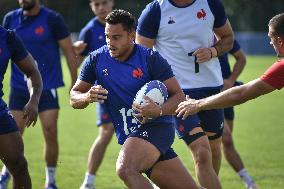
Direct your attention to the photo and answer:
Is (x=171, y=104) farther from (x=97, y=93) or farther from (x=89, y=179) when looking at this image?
(x=89, y=179)

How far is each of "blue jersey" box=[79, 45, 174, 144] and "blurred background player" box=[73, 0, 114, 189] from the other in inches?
129

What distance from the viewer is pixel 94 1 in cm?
1135

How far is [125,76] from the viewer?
7312mm

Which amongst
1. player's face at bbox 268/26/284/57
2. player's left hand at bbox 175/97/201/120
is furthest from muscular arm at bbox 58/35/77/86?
player's face at bbox 268/26/284/57

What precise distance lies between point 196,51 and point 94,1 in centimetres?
333

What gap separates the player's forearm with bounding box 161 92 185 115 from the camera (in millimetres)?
7078

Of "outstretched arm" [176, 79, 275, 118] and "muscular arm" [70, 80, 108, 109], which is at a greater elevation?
"outstretched arm" [176, 79, 275, 118]

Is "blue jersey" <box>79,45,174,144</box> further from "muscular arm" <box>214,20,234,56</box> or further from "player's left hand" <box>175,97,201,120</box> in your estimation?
"muscular arm" <box>214,20,234,56</box>

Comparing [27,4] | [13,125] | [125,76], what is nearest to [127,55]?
[125,76]

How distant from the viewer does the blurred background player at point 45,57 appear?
10.5 meters

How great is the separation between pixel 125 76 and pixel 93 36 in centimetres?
433

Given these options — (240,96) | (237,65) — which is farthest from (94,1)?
(240,96)

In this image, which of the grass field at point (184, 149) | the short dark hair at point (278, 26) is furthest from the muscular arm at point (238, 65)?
the short dark hair at point (278, 26)

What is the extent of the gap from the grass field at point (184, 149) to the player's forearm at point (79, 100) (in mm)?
3117
